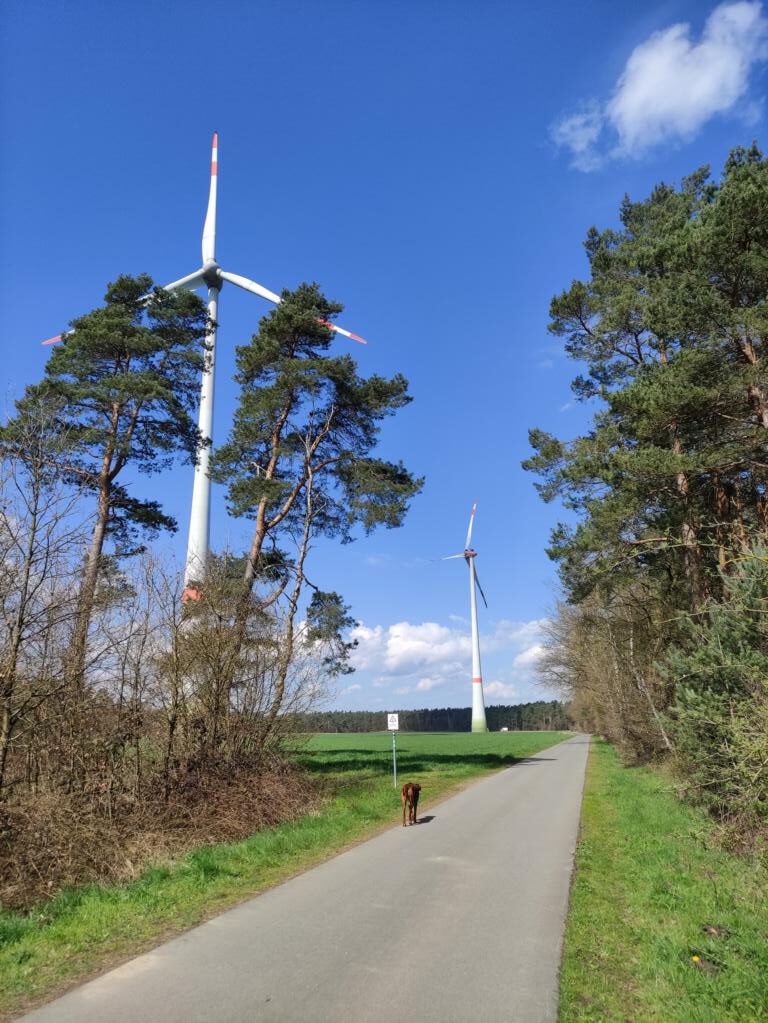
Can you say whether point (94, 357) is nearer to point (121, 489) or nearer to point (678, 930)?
point (121, 489)

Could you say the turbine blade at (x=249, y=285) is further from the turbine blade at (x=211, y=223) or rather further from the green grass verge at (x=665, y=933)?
the green grass verge at (x=665, y=933)

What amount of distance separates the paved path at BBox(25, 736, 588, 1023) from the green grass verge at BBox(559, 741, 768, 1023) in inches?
13.6

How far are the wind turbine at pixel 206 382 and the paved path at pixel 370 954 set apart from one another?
6.69m

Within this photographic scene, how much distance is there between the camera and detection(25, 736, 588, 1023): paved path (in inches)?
185

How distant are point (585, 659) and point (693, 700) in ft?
90.3

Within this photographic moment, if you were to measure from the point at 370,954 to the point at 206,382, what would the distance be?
24.7 metres

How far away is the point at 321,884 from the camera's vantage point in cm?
828

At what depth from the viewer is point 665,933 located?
6.29 metres

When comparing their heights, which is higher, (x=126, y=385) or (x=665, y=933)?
(x=126, y=385)

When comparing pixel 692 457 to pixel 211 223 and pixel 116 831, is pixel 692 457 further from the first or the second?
pixel 211 223

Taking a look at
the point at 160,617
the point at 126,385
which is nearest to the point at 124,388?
the point at 126,385

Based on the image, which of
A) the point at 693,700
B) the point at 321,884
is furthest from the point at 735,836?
the point at 321,884

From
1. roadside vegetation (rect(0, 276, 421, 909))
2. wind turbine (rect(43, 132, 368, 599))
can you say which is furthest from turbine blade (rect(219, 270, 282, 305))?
roadside vegetation (rect(0, 276, 421, 909))

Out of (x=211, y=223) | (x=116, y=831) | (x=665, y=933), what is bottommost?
(x=665, y=933)
